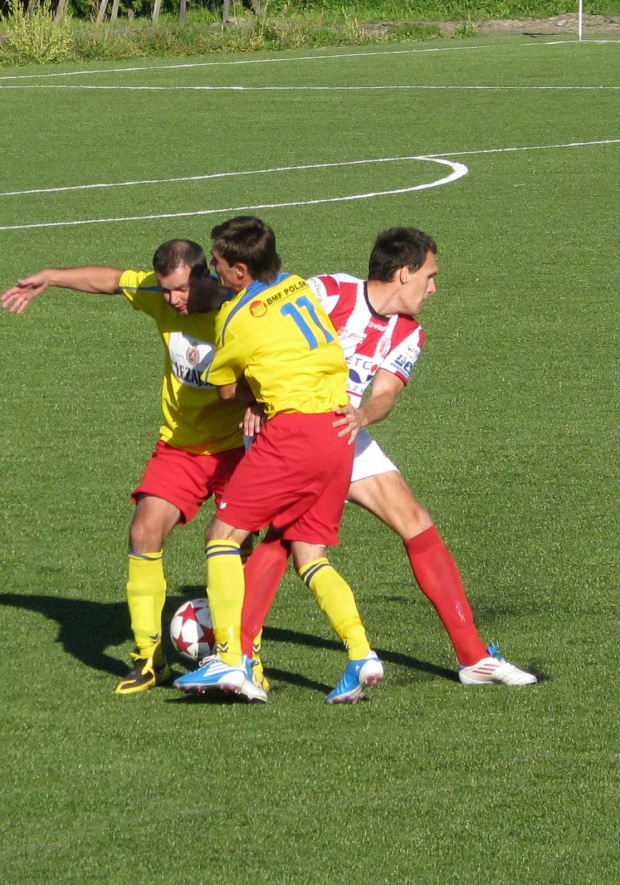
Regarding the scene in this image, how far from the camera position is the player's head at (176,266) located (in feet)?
18.4

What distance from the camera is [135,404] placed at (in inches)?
401

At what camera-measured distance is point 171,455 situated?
5.92 metres

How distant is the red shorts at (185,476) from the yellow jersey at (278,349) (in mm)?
550

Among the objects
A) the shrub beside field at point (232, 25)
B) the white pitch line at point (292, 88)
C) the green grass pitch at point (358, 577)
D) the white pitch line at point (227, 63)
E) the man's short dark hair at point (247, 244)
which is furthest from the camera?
the shrub beside field at point (232, 25)

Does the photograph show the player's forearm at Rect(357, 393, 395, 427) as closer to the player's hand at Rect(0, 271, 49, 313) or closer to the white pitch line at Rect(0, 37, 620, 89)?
the player's hand at Rect(0, 271, 49, 313)

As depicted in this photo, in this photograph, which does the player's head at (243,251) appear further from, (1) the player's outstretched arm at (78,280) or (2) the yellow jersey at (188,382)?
(1) the player's outstretched arm at (78,280)

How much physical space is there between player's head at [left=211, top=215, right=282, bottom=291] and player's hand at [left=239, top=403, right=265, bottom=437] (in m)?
0.42

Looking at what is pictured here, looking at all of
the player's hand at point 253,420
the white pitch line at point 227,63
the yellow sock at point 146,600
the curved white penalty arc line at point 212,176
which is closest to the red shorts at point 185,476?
the yellow sock at point 146,600

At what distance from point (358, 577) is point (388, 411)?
1.53 metres

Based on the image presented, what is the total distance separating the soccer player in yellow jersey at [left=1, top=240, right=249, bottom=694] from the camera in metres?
5.81

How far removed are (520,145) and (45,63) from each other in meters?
14.7

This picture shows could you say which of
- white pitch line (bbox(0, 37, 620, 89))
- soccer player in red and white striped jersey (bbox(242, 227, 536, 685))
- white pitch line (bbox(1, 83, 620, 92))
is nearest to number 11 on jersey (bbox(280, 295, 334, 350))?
soccer player in red and white striped jersey (bbox(242, 227, 536, 685))

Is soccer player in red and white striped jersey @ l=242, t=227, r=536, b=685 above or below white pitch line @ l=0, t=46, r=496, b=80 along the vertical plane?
above

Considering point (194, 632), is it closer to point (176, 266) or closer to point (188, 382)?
point (188, 382)
